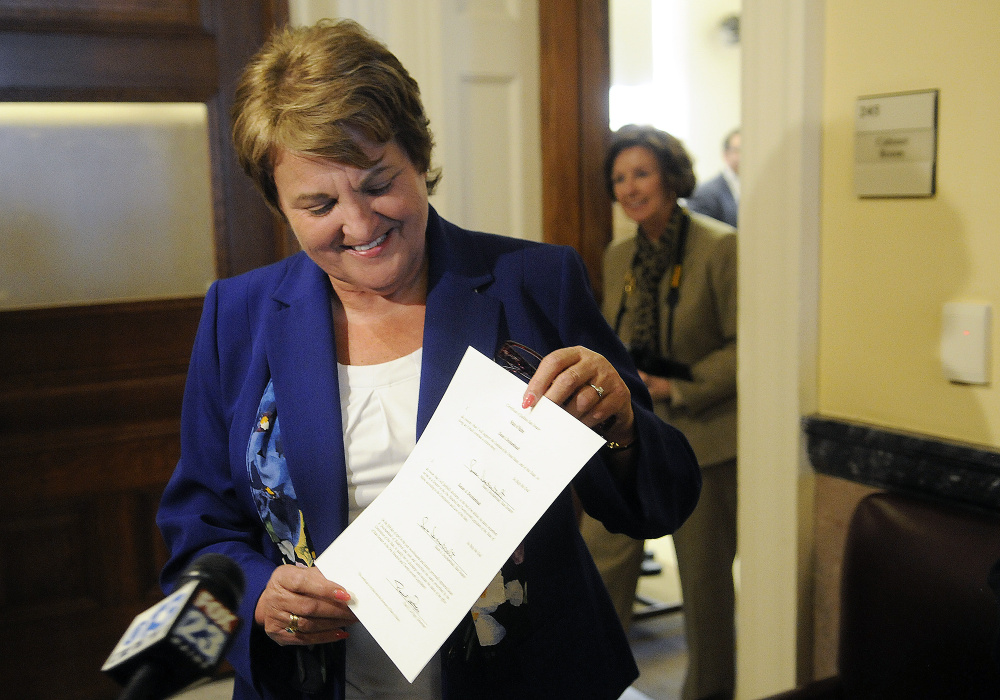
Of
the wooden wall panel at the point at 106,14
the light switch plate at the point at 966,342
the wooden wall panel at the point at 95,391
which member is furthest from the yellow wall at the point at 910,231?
the wooden wall panel at the point at 106,14

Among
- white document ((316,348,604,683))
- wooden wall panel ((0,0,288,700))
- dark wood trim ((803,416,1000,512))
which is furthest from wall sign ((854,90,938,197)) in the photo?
wooden wall panel ((0,0,288,700))

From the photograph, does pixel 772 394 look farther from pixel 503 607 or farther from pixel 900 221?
pixel 503 607

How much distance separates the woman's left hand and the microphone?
1.43 ft

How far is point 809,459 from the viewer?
74.2 inches

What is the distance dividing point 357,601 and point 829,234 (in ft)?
4.18

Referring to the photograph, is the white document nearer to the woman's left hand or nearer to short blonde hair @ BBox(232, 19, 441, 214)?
the woman's left hand

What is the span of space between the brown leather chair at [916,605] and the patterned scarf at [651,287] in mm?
1324

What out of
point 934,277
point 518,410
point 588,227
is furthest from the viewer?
point 588,227

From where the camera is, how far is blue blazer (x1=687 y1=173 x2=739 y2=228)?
20.1ft

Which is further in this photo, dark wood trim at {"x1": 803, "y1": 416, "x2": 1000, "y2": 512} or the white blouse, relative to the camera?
dark wood trim at {"x1": 803, "y1": 416, "x2": 1000, "y2": 512}

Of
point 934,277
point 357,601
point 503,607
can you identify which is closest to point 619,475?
point 503,607

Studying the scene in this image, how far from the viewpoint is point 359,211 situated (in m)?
1.19

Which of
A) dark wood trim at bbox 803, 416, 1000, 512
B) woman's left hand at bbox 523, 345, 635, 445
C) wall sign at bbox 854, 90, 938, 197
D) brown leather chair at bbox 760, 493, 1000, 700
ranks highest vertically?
wall sign at bbox 854, 90, 938, 197

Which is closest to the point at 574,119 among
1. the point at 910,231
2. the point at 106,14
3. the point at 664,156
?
the point at 664,156
